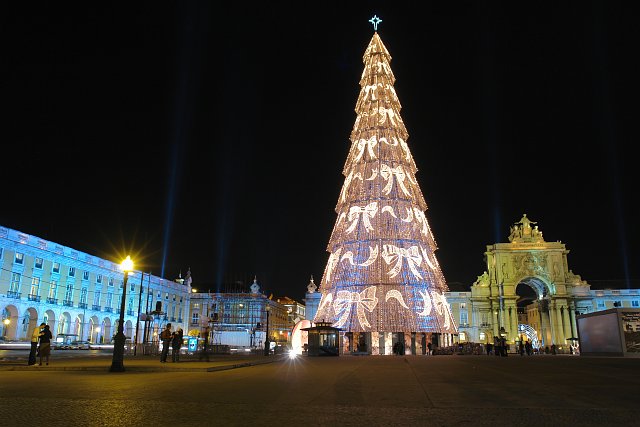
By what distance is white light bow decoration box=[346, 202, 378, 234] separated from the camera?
117ft

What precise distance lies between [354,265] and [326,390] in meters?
24.2

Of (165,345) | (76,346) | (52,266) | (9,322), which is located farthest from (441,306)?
(52,266)

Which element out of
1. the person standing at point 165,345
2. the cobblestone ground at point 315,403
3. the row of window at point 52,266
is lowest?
the cobblestone ground at point 315,403

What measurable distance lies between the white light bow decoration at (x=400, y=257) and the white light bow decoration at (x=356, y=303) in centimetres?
204

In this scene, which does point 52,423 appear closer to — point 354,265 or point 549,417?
point 549,417

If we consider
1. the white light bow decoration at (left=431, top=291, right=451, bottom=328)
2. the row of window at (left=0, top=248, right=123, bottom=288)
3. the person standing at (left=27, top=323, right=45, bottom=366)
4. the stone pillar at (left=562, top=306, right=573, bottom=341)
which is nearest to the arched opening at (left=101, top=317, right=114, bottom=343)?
the row of window at (left=0, top=248, right=123, bottom=288)

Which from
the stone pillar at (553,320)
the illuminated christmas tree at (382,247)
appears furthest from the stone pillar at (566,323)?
the illuminated christmas tree at (382,247)

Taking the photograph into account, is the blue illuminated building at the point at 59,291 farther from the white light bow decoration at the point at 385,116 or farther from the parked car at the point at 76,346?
the white light bow decoration at the point at 385,116

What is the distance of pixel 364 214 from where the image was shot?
35844 mm

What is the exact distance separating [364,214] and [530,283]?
187 ft

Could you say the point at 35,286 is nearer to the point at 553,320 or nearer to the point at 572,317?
the point at 553,320

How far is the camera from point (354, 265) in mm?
35031

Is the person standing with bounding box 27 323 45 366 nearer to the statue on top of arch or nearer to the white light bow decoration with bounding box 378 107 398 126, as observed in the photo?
the white light bow decoration with bounding box 378 107 398 126

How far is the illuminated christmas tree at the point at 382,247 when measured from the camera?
112ft
